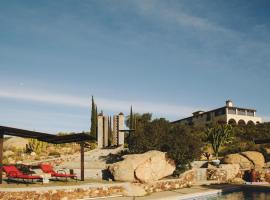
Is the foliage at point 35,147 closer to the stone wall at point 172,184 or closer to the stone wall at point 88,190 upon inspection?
the stone wall at point 172,184

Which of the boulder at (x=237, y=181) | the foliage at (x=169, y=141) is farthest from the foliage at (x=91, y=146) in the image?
the boulder at (x=237, y=181)

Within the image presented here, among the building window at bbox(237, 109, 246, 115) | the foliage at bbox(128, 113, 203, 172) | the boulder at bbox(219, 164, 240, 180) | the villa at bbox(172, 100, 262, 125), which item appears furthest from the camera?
the building window at bbox(237, 109, 246, 115)

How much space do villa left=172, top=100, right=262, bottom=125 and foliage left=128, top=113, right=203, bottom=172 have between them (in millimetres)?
43032

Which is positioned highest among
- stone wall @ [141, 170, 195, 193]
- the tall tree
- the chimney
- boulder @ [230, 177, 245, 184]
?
the chimney

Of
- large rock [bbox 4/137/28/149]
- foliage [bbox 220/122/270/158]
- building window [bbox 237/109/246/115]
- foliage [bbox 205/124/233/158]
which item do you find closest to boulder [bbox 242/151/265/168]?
foliage [bbox 205/124/233/158]

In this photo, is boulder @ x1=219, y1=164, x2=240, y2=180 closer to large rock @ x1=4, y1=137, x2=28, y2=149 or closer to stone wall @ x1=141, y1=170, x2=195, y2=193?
stone wall @ x1=141, y1=170, x2=195, y2=193

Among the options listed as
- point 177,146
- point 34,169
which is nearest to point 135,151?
point 177,146

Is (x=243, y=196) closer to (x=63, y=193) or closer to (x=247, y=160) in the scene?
(x=63, y=193)

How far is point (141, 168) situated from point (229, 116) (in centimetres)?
5439

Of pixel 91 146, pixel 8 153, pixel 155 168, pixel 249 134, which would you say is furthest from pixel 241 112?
pixel 155 168

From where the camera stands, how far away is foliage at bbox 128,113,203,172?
25059mm

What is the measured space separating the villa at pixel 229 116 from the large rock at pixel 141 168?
157 feet

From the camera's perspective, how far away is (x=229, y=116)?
71500 millimetres

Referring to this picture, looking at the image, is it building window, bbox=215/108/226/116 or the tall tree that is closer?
the tall tree
